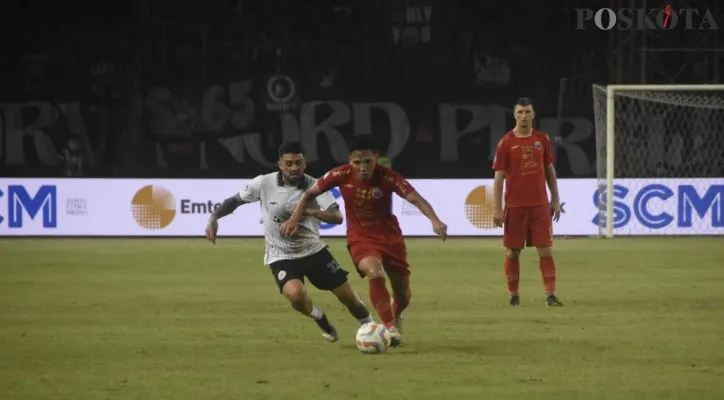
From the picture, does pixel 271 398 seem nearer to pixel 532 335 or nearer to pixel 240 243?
pixel 532 335

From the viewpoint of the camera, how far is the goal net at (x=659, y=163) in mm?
24844

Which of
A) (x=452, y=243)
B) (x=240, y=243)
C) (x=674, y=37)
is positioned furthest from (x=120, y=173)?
(x=674, y=37)

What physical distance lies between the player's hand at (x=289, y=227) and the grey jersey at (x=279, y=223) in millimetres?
410

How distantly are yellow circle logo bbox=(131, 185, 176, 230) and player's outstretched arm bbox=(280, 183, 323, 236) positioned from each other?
50.1 ft

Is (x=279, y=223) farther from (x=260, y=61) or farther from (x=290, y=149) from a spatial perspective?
(x=260, y=61)

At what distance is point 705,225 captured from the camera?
24906mm

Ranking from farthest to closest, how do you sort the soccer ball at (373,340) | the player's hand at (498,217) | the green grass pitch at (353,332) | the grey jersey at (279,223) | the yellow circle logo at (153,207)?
the yellow circle logo at (153,207) < the player's hand at (498,217) < the grey jersey at (279,223) < the soccer ball at (373,340) < the green grass pitch at (353,332)

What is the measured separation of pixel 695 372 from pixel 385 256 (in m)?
2.70

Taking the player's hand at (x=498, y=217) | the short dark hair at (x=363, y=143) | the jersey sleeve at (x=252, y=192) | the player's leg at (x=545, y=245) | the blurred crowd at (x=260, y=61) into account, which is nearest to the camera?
the short dark hair at (x=363, y=143)

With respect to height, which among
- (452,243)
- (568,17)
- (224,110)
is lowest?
(452,243)

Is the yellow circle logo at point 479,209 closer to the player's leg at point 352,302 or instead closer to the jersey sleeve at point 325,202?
the jersey sleeve at point 325,202

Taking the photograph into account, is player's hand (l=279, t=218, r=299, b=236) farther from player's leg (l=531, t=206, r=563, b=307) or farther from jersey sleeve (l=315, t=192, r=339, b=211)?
player's leg (l=531, t=206, r=563, b=307)

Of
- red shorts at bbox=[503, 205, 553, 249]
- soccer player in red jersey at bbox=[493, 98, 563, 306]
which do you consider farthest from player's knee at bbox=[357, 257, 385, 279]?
red shorts at bbox=[503, 205, 553, 249]

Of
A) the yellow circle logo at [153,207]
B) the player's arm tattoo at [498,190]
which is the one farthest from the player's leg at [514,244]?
the yellow circle logo at [153,207]
